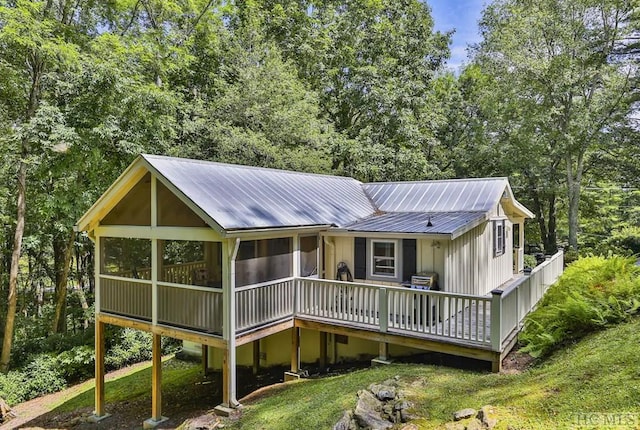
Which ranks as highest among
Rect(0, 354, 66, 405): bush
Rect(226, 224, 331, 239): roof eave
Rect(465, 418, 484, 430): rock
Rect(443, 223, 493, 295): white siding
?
Rect(226, 224, 331, 239): roof eave

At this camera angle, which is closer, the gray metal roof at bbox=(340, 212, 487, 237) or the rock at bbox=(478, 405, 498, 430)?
the rock at bbox=(478, 405, 498, 430)

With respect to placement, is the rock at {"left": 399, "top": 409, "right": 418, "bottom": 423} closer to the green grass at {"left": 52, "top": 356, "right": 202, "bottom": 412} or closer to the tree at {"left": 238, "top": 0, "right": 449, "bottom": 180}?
the green grass at {"left": 52, "top": 356, "right": 202, "bottom": 412}

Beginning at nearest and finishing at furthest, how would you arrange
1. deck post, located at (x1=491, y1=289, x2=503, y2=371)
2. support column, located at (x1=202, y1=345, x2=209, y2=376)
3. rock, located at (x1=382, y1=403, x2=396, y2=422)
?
rock, located at (x1=382, y1=403, x2=396, y2=422) < deck post, located at (x1=491, y1=289, x2=503, y2=371) < support column, located at (x1=202, y1=345, x2=209, y2=376)

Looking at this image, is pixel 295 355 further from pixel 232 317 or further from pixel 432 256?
pixel 432 256

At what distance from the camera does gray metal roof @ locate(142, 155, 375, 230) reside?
866 cm

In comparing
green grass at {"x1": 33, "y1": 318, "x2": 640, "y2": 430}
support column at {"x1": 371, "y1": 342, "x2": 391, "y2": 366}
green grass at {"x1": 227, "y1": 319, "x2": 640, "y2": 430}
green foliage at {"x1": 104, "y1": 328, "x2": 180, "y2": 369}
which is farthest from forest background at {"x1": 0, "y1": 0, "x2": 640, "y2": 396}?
support column at {"x1": 371, "y1": 342, "x2": 391, "y2": 366}

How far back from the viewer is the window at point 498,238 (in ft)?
43.6

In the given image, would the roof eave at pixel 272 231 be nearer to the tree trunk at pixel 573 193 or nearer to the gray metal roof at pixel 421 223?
the gray metal roof at pixel 421 223

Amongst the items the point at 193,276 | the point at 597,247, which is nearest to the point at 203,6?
the point at 193,276

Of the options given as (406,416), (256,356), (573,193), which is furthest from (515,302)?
(573,193)

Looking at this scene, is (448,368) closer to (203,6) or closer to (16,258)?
(16,258)

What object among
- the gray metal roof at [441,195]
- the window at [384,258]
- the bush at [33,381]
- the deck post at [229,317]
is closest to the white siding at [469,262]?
the gray metal roof at [441,195]

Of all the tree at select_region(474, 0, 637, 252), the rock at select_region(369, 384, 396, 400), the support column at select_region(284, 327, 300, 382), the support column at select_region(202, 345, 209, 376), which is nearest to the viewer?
the rock at select_region(369, 384, 396, 400)

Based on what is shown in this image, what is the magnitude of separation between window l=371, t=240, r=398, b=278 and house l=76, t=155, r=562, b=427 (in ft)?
0.09
